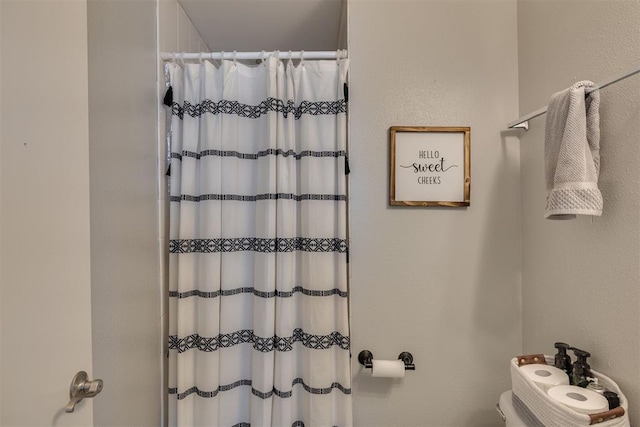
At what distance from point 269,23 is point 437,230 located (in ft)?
4.49

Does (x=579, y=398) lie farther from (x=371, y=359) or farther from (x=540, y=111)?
(x=540, y=111)

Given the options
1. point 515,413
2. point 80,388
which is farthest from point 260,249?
point 515,413

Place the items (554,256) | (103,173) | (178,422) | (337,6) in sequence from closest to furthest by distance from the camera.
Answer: (103,173) → (554,256) → (178,422) → (337,6)

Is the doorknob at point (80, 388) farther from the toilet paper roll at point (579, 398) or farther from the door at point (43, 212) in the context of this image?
the toilet paper roll at point (579, 398)

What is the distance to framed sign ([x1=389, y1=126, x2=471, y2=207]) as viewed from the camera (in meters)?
1.15

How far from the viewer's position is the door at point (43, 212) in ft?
1.82

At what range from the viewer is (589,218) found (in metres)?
0.86

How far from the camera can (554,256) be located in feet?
3.27

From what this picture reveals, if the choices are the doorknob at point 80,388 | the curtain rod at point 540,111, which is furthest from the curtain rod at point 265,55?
the doorknob at point 80,388

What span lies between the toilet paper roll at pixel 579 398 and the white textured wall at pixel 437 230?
0.41 m

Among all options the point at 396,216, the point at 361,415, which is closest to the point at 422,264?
the point at 396,216

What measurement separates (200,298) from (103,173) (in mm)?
573

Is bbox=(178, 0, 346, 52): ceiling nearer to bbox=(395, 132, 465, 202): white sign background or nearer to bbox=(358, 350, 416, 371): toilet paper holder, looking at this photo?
bbox=(395, 132, 465, 202): white sign background

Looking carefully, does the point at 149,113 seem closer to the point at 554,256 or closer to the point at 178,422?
the point at 178,422
